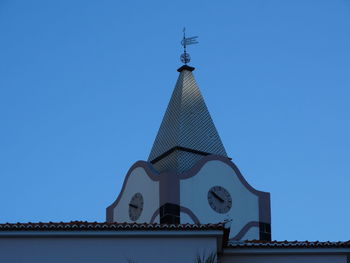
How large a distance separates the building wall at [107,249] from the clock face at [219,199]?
17851mm

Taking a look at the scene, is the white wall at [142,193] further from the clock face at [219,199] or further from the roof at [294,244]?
the roof at [294,244]

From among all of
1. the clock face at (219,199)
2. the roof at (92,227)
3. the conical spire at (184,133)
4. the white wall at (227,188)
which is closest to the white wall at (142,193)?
the conical spire at (184,133)

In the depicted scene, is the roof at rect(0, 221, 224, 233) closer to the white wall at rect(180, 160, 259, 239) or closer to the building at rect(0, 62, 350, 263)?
the building at rect(0, 62, 350, 263)

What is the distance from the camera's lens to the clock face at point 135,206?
45531mm

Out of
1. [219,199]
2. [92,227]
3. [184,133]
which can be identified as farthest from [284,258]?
[184,133]

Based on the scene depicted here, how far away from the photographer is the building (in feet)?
88.2

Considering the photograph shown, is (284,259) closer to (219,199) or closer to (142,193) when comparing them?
(219,199)

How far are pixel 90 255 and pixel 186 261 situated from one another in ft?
8.99

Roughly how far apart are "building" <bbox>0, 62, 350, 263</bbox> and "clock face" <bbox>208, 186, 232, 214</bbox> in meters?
0.02

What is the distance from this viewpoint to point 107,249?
26938 millimetres

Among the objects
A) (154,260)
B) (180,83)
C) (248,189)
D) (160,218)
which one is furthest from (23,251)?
(180,83)

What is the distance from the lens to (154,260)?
26.9m

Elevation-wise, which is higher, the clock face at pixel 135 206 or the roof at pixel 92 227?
the clock face at pixel 135 206

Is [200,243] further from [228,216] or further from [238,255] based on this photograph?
[228,216]
